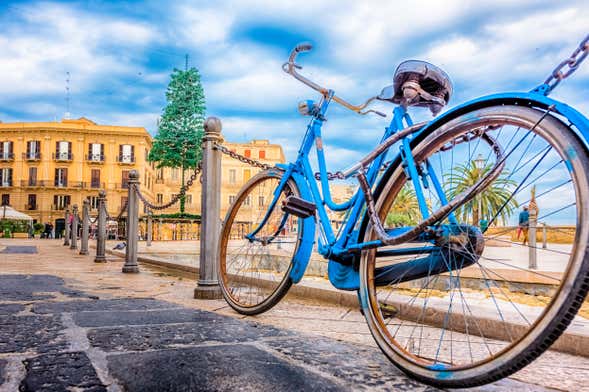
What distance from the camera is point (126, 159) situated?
5416 centimetres

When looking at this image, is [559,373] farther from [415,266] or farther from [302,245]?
[302,245]

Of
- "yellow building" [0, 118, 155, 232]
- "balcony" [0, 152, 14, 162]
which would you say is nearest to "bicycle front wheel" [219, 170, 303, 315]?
"yellow building" [0, 118, 155, 232]

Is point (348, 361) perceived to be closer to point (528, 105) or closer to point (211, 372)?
point (211, 372)

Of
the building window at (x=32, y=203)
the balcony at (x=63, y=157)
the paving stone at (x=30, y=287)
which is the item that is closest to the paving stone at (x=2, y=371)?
the paving stone at (x=30, y=287)

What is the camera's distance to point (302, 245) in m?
2.91

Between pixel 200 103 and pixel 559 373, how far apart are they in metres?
41.8

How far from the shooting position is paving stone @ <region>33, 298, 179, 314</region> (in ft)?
10.9

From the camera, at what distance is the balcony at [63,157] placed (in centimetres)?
5266

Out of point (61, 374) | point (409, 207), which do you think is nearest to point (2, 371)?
point (61, 374)

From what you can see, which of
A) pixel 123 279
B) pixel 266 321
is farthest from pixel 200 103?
pixel 266 321

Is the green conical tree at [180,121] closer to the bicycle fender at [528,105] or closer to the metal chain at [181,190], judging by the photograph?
the metal chain at [181,190]

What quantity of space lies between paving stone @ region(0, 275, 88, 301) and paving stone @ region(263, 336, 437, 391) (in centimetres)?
251

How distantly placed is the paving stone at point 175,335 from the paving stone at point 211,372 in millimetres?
180

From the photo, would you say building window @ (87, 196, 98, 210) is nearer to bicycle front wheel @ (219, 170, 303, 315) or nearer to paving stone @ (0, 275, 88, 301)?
paving stone @ (0, 275, 88, 301)
